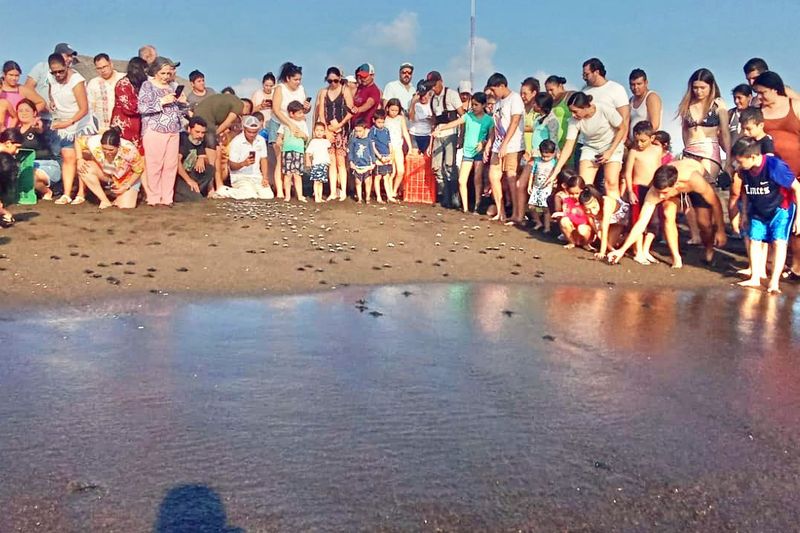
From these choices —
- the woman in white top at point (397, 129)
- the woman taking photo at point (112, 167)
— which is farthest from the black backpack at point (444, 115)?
the woman taking photo at point (112, 167)

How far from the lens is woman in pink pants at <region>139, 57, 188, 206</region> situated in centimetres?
1011

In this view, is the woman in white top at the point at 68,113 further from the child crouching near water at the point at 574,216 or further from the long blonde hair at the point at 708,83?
the long blonde hair at the point at 708,83

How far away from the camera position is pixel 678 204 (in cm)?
871

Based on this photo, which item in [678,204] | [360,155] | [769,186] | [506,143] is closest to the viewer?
[769,186]

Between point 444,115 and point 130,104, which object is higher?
point 130,104

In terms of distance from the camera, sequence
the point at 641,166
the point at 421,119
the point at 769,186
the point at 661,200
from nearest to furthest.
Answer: the point at 769,186 < the point at 661,200 < the point at 641,166 < the point at 421,119

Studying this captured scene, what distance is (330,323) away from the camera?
5609mm

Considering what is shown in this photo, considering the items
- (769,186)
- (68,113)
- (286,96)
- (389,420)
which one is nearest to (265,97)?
(286,96)

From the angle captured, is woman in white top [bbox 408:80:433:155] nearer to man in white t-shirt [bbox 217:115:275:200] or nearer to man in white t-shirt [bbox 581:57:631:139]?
man in white t-shirt [bbox 217:115:275:200]

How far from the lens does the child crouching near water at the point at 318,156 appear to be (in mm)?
11508

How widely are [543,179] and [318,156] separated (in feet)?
11.4

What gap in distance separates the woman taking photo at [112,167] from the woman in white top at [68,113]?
266 mm

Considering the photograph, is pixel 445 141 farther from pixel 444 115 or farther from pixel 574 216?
pixel 574 216

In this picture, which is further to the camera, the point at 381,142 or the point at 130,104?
the point at 381,142
